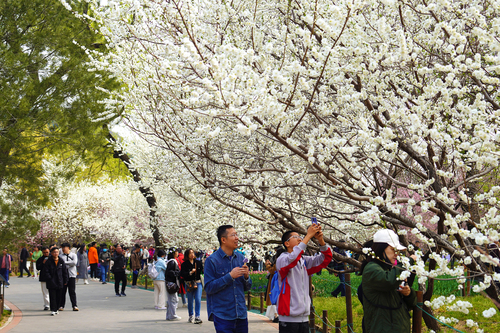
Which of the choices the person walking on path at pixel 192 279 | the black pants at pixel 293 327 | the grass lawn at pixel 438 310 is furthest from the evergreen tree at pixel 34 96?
the black pants at pixel 293 327

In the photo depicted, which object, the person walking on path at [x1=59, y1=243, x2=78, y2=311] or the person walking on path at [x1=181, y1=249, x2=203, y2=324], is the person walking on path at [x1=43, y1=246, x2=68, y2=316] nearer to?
the person walking on path at [x1=59, y1=243, x2=78, y2=311]

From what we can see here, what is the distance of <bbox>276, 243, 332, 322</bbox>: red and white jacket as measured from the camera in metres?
5.67

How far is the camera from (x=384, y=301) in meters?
4.52

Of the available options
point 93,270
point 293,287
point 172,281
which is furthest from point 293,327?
point 93,270

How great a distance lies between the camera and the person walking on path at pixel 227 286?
5.50 metres

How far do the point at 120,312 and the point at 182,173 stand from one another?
23.6ft

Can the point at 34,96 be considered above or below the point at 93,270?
above

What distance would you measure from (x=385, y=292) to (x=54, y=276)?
1128 cm

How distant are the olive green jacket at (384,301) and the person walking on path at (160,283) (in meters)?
10.4

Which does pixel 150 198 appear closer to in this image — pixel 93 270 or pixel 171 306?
pixel 171 306

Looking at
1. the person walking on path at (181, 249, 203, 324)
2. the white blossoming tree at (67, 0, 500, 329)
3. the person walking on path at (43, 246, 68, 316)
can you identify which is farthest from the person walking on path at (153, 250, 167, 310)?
the white blossoming tree at (67, 0, 500, 329)

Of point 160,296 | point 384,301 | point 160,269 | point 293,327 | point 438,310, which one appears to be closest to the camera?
point 384,301

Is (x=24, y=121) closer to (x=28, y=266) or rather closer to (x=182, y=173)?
(x=182, y=173)

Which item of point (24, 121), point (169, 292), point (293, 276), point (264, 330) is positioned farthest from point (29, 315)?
point (293, 276)
